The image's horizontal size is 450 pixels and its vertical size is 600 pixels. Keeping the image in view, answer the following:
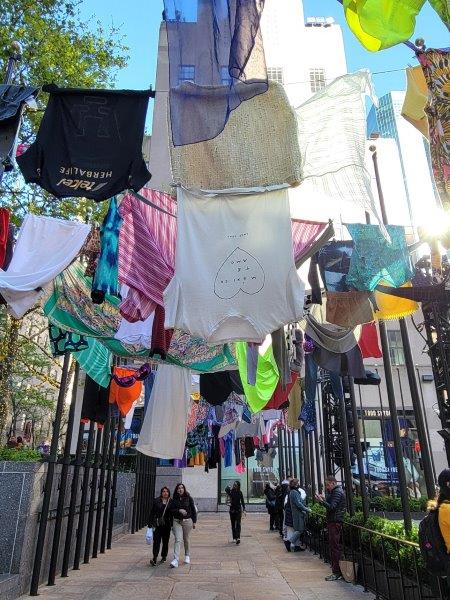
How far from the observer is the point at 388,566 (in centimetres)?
720

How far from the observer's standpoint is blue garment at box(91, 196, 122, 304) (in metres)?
5.91

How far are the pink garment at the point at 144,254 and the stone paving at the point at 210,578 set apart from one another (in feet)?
16.5

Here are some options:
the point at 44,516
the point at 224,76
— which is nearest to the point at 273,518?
the point at 44,516

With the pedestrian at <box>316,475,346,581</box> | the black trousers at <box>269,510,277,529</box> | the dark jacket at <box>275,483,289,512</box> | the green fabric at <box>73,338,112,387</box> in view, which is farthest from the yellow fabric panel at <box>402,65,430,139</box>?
the black trousers at <box>269,510,277,529</box>

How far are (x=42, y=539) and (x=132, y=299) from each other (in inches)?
186

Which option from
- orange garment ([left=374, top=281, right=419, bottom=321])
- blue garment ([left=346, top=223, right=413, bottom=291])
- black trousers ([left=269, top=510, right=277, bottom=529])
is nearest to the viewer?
blue garment ([left=346, top=223, right=413, bottom=291])

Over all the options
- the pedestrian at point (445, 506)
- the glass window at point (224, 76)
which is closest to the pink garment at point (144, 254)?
the glass window at point (224, 76)

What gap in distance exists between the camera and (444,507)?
4559 millimetres

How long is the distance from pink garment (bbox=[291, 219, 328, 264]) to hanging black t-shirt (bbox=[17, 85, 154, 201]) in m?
2.01

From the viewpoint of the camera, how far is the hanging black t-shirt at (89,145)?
16.6 feet

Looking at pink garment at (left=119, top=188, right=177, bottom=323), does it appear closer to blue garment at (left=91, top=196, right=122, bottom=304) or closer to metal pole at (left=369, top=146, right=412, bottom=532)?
blue garment at (left=91, top=196, right=122, bottom=304)

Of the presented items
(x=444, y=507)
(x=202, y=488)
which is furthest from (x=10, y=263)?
(x=202, y=488)

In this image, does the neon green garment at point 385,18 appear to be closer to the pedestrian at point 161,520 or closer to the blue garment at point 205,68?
the blue garment at point 205,68

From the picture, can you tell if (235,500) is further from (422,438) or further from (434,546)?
(434,546)
